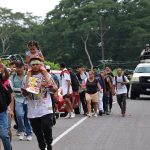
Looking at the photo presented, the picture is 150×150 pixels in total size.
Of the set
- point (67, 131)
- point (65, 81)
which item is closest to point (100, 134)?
point (67, 131)

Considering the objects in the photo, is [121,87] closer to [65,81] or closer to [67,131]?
[65,81]

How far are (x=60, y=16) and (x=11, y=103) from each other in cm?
6761

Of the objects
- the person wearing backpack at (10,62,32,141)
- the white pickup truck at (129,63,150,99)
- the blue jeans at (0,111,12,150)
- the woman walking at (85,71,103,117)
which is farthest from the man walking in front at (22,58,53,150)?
the white pickup truck at (129,63,150,99)

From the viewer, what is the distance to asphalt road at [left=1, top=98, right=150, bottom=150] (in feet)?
41.9

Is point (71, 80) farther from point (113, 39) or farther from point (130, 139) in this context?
point (113, 39)

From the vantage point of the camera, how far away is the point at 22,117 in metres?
13.6

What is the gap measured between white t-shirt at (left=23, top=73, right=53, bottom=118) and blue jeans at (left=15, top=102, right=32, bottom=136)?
10.9 ft

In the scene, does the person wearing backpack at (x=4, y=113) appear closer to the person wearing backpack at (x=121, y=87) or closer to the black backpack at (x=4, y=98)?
the black backpack at (x=4, y=98)

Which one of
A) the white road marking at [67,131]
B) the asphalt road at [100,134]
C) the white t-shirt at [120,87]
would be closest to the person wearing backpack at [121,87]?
the white t-shirt at [120,87]

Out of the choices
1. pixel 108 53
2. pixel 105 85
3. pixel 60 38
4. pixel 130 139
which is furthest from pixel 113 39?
pixel 130 139

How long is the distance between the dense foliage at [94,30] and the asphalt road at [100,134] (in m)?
54.4

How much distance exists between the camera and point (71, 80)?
67.8 feet

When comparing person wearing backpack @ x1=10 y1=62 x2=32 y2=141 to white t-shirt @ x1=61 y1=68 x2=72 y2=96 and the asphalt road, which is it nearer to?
the asphalt road

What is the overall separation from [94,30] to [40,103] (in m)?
66.3
